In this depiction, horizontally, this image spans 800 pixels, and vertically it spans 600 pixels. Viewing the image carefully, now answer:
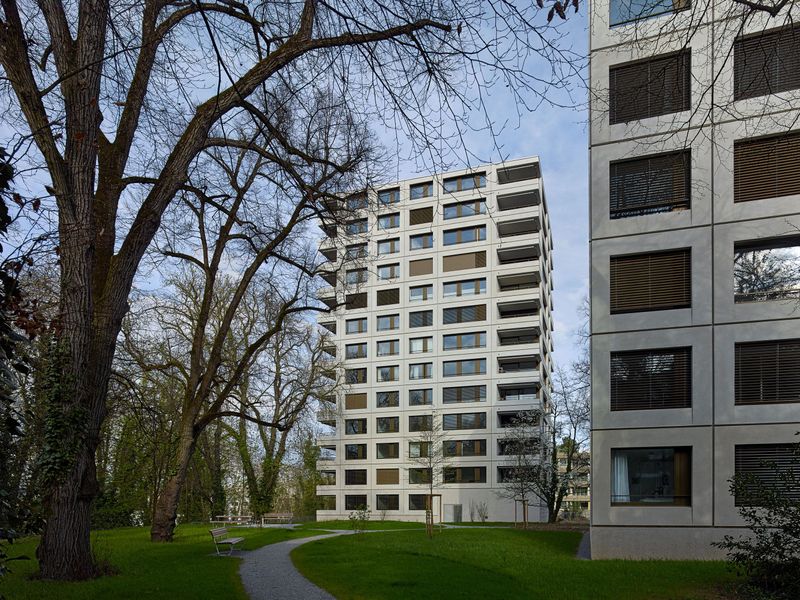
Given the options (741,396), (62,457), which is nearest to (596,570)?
(741,396)

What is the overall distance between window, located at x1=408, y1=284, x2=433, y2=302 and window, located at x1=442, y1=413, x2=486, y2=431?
10994mm

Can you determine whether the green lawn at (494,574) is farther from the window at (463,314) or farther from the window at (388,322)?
the window at (388,322)

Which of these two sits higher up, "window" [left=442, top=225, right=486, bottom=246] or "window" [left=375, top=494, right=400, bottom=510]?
"window" [left=442, top=225, right=486, bottom=246]

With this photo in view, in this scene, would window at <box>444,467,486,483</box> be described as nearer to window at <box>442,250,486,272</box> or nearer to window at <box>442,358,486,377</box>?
window at <box>442,358,486,377</box>

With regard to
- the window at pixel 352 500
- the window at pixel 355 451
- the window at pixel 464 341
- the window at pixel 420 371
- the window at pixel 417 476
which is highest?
the window at pixel 464 341

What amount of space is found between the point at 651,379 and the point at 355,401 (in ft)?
152

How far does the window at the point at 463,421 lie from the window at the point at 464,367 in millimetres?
3598

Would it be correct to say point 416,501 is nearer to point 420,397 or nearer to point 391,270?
point 420,397

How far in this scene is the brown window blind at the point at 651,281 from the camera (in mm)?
19672

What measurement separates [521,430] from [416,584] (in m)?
32.2

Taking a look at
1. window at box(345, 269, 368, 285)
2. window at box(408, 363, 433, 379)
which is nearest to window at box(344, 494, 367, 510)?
window at box(408, 363, 433, 379)

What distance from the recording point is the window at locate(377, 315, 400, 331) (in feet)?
207

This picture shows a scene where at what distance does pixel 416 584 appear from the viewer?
12.6 metres

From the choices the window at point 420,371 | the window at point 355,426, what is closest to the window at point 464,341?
the window at point 420,371
